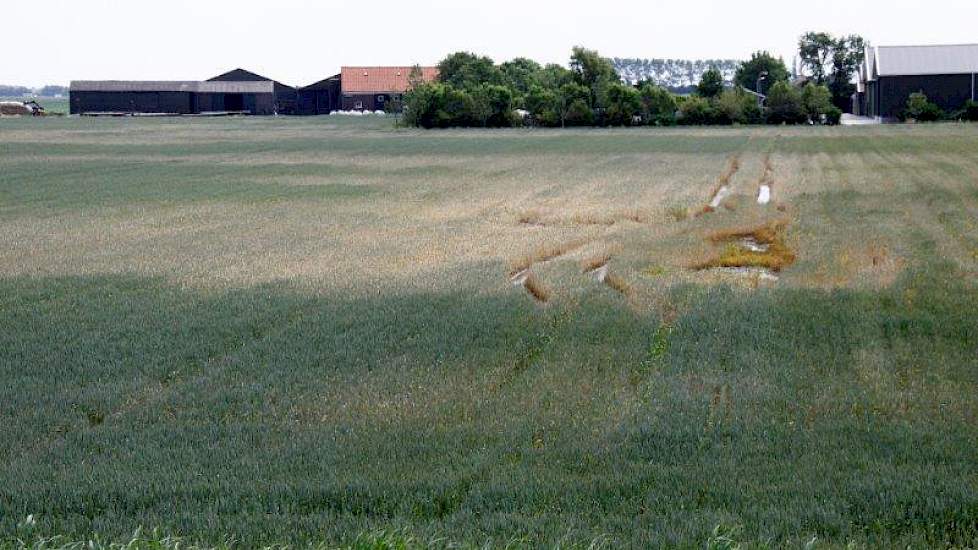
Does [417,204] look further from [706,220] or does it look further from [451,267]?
[451,267]

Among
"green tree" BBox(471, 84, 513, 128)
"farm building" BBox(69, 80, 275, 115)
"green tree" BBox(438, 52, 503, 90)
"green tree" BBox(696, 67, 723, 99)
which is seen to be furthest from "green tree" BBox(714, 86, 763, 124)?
"farm building" BBox(69, 80, 275, 115)

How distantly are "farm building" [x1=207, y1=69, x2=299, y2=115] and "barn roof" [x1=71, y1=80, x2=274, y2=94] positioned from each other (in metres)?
1.37

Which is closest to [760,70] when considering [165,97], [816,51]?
[816,51]

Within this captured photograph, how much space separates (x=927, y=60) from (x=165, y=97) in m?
73.3

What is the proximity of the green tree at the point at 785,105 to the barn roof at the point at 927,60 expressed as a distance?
957 cm

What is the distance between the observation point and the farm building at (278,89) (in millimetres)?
124125

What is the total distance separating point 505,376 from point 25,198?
769 inches

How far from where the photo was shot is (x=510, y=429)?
7.93 metres

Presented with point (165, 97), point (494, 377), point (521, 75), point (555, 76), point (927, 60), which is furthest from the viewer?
point (165, 97)

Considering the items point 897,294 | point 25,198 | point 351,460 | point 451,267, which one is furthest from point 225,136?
point 351,460

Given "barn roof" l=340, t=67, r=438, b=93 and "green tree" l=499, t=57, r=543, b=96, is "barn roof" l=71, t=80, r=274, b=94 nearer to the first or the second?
"barn roof" l=340, t=67, r=438, b=93

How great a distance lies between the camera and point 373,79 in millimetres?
124438

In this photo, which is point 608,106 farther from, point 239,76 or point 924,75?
point 239,76

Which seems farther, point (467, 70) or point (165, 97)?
point (165, 97)
